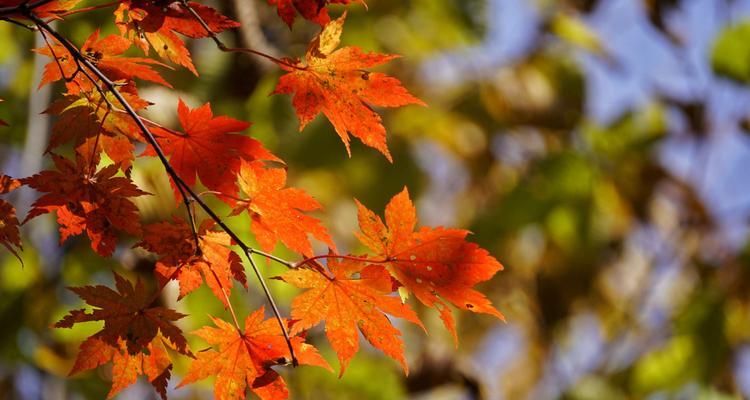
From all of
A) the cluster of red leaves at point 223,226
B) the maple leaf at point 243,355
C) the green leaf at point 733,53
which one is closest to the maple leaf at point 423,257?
the cluster of red leaves at point 223,226

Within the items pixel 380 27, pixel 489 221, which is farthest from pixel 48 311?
pixel 380 27

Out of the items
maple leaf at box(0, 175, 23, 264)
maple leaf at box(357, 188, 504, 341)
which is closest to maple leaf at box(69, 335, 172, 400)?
maple leaf at box(0, 175, 23, 264)

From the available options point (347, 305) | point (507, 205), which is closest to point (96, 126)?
point (347, 305)

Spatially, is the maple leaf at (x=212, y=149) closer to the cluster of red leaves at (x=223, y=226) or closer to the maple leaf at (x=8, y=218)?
the cluster of red leaves at (x=223, y=226)

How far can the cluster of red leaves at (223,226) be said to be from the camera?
766 millimetres

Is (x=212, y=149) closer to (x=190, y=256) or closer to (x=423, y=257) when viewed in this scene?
(x=190, y=256)

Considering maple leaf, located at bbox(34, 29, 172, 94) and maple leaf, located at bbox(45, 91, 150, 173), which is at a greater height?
maple leaf, located at bbox(34, 29, 172, 94)

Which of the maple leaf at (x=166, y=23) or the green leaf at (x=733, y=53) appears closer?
the maple leaf at (x=166, y=23)

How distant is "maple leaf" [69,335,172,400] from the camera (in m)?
0.78

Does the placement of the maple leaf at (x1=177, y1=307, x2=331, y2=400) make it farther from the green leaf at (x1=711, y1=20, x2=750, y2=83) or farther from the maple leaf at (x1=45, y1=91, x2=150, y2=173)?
the green leaf at (x1=711, y1=20, x2=750, y2=83)

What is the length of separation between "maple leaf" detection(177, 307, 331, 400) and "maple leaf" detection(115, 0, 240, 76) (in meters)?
0.24

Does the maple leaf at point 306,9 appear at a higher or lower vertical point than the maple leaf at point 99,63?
higher

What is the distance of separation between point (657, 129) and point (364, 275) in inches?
110

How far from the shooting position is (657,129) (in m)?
3.32
